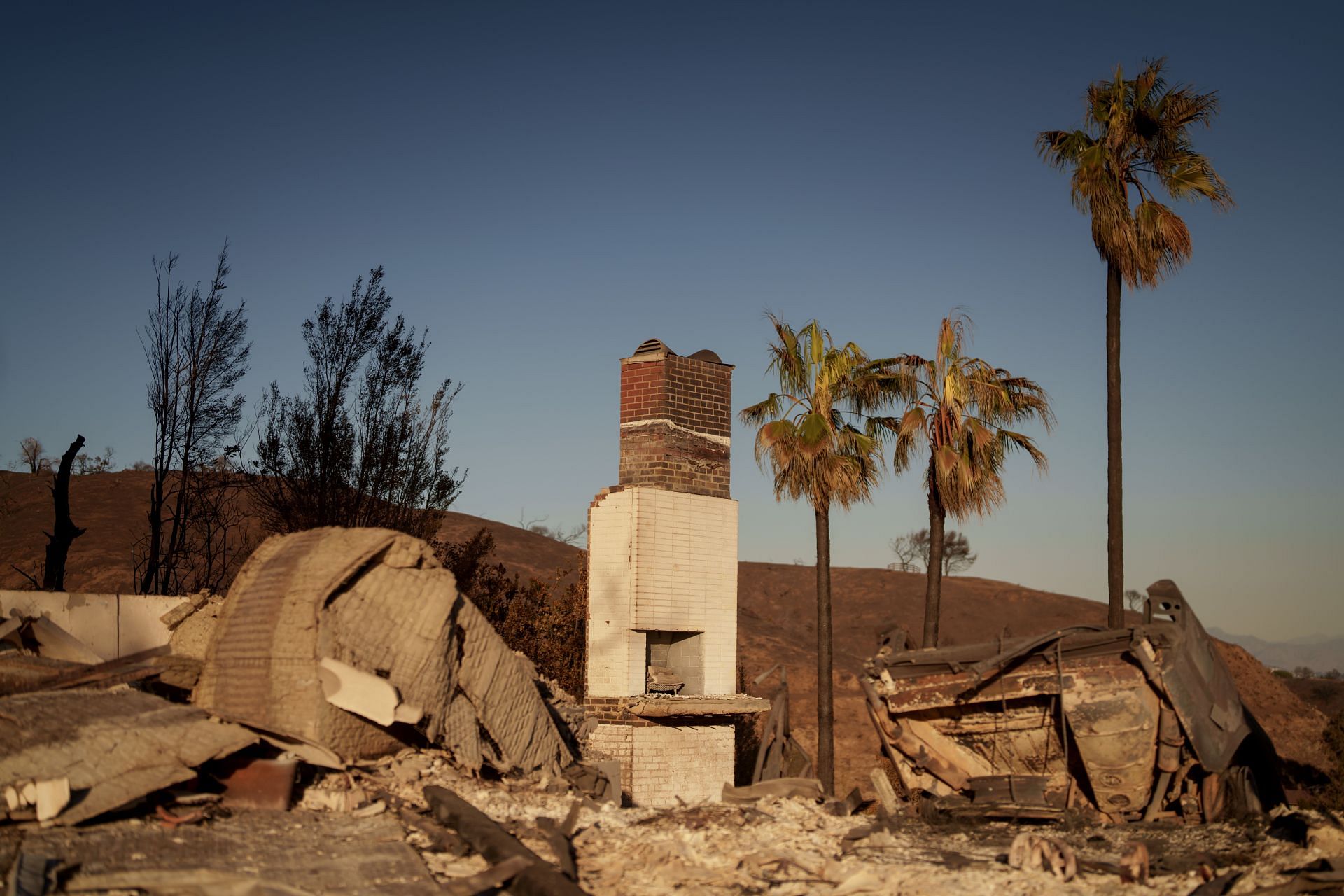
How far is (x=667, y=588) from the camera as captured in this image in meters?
15.5

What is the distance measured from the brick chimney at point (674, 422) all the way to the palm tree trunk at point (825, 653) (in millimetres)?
3062

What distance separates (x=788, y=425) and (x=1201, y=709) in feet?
32.0

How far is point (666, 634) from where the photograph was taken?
16.2 meters

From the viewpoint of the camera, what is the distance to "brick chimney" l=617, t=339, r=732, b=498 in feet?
51.7

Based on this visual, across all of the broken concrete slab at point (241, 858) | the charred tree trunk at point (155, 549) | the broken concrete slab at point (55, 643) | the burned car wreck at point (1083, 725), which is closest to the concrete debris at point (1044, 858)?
the burned car wreck at point (1083, 725)

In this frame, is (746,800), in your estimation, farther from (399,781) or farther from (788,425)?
(788,425)

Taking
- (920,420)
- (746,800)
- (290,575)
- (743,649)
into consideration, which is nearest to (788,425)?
(920,420)

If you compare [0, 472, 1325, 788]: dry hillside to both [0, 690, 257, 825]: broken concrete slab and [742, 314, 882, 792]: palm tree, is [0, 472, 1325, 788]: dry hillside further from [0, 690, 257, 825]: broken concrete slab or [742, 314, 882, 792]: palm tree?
[0, 690, 257, 825]: broken concrete slab

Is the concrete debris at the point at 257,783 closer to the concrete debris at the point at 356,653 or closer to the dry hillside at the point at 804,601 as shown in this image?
the concrete debris at the point at 356,653

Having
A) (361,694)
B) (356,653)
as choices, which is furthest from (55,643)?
(361,694)

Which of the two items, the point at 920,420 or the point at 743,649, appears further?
the point at 743,649

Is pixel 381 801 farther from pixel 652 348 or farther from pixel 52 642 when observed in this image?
pixel 652 348

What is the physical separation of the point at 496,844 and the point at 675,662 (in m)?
9.78

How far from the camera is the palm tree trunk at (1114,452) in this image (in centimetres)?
1766
